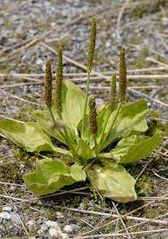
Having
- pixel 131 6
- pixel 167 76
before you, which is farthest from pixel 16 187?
pixel 131 6

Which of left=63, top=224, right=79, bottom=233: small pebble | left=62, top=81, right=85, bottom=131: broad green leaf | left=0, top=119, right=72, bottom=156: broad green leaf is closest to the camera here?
left=63, top=224, right=79, bottom=233: small pebble

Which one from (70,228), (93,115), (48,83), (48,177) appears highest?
(48,83)

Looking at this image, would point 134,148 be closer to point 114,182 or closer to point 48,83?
point 114,182

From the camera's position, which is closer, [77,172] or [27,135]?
[77,172]

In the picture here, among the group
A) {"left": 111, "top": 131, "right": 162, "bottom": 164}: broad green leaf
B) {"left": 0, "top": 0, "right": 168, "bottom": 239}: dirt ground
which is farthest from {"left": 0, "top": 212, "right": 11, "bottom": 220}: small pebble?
{"left": 111, "top": 131, "right": 162, "bottom": 164}: broad green leaf

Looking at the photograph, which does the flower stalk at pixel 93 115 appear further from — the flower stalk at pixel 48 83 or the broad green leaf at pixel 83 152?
the flower stalk at pixel 48 83

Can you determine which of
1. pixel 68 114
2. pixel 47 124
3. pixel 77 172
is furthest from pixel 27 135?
pixel 77 172

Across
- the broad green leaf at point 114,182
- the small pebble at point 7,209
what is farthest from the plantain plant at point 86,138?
the small pebble at point 7,209

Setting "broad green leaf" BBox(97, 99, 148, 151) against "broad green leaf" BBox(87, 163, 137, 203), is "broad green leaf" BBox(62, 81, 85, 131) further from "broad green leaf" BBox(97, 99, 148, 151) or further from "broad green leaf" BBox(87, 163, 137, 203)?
"broad green leaf" BBox(87, 163, 137, 203)
